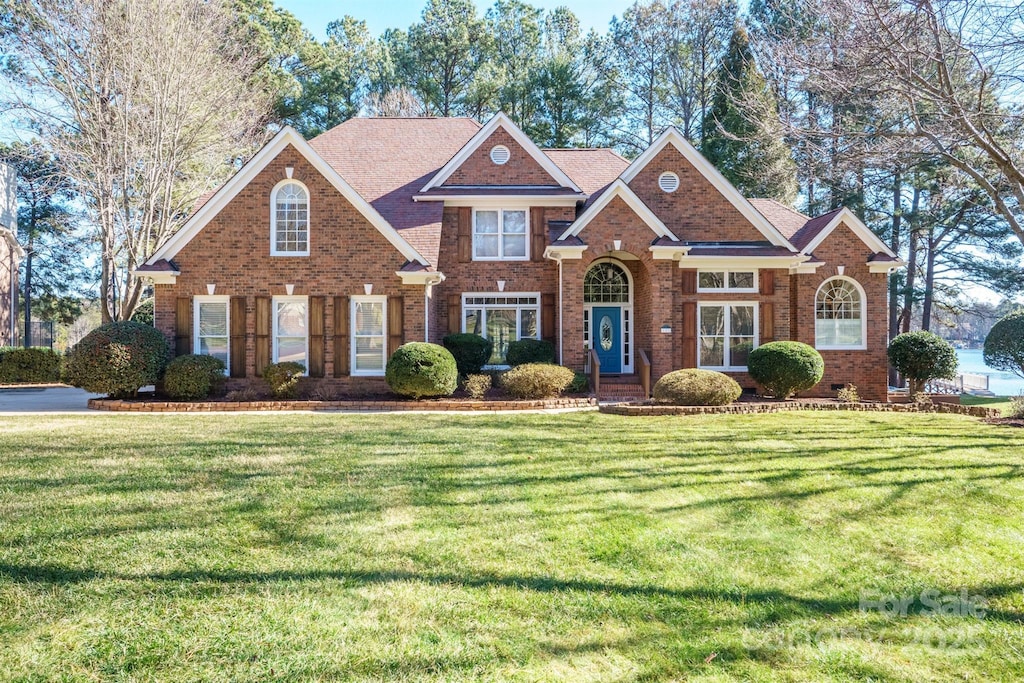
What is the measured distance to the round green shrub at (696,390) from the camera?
1256cm

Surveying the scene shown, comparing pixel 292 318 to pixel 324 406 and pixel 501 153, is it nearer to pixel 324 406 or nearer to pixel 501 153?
pixel 324 406

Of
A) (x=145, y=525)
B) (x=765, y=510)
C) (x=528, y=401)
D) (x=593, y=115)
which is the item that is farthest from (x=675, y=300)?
(x=593, y=115)

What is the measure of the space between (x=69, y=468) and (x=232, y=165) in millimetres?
21092

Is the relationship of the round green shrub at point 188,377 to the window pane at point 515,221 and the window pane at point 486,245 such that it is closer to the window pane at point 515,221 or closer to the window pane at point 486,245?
the window pane at point 486,245

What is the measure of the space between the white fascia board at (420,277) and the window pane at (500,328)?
2.62 meters

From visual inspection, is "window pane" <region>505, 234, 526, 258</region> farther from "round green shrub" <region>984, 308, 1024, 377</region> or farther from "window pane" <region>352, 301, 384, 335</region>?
"round green shrub" <region>984, 308, 1024, 377</region>

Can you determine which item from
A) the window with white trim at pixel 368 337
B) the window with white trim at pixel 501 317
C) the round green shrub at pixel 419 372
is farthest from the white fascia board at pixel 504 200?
the round green shrub at pixel 419 372

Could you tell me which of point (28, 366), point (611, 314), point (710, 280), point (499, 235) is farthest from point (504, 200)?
point (28, 366)

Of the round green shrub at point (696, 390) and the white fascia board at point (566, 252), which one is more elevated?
the white fascia board at point (566, 252)

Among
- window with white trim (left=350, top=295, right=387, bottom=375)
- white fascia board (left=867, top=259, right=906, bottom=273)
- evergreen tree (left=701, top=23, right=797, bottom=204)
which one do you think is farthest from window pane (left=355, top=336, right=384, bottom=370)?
evergreen tree (left=701, top=23, right=797, bottom=204)

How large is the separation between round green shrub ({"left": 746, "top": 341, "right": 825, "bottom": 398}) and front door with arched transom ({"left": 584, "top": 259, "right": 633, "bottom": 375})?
13.6ft

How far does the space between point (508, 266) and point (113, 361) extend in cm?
1015

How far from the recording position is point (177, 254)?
14891 mm

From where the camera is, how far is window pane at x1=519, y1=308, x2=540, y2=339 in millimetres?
17172
